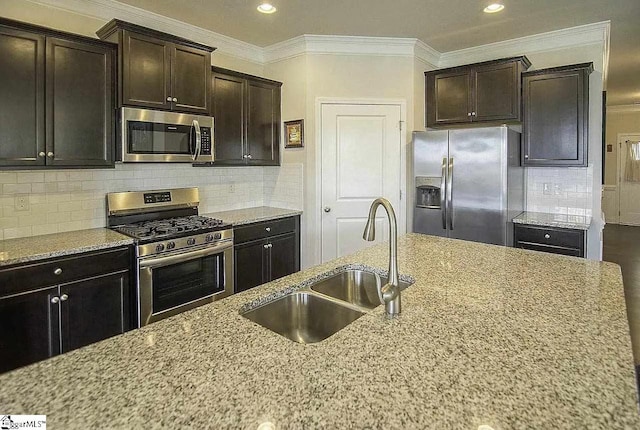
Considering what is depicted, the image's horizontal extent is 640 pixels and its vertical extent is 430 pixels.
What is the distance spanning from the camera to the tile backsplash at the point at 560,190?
378 cm

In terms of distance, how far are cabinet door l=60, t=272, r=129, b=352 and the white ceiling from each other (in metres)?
2.18

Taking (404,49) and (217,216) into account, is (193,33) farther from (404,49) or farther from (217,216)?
(404,49)

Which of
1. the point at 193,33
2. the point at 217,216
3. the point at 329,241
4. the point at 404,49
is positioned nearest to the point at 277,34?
the point at 193,33

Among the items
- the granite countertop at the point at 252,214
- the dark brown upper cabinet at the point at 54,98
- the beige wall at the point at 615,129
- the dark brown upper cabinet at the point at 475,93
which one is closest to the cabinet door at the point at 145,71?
the dark brown upper cabinet at the point at 54,98

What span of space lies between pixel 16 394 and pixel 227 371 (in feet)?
1.50

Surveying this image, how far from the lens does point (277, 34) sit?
153 inches

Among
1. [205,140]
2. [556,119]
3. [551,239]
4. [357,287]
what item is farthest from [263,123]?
[551,239]

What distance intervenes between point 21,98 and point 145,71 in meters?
0.83

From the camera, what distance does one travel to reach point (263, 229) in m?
3.74

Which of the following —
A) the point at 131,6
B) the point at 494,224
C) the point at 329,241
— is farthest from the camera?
the point at 329,241

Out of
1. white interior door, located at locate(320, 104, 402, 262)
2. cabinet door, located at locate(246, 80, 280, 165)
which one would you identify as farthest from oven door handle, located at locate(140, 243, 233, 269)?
white interior door, located at locate(320, 104, 402, 262)

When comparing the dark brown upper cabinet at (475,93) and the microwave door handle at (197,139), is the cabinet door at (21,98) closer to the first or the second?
the microwave door handle at (197,139)

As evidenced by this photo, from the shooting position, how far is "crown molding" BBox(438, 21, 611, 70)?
11.8 feet

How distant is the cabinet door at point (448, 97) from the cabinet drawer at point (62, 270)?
3275 mm
